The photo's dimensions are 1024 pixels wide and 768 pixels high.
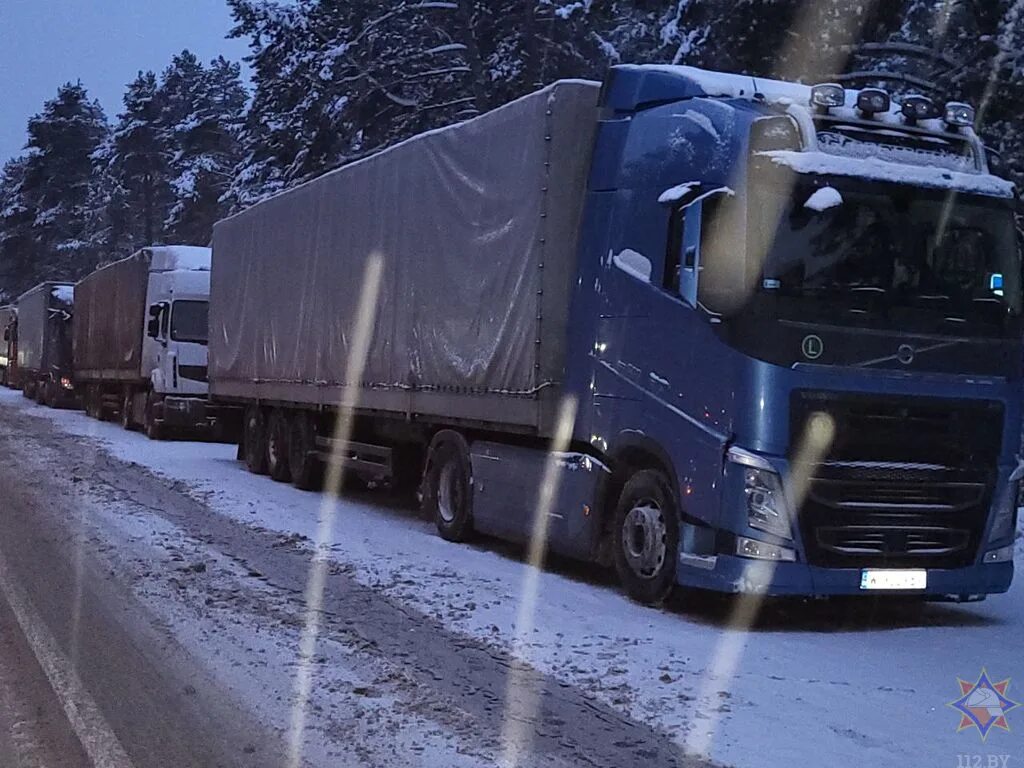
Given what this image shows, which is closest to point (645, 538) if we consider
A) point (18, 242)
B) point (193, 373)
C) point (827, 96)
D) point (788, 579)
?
point (788, 579)

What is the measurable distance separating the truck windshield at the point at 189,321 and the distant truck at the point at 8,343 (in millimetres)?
27905

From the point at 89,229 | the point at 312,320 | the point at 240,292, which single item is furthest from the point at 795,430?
the point at 89,229

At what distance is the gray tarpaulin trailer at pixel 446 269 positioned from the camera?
1030 centimetres

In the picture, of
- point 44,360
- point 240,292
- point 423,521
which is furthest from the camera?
point 44,360

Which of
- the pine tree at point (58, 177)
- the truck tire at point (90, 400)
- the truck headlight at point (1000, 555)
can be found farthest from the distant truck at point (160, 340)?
the pine tree at point (58, 177)

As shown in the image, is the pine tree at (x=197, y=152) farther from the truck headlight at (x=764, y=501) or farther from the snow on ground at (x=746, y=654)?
the truck headlight at (x=764, y=501)

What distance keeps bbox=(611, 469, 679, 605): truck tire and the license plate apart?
49.9 inches

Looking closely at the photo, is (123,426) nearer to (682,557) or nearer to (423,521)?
(423,521)

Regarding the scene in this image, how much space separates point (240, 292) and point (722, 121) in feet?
40.5

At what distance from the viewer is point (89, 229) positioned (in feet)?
265

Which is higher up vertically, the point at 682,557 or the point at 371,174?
the point at 371,174

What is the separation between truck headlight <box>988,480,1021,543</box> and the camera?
8750 mm

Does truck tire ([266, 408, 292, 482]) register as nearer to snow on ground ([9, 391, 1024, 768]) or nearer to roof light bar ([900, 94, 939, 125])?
snow on ground ([9, 391, 1024, 768])

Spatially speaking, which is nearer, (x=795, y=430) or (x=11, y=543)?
(x=795, y=430)
